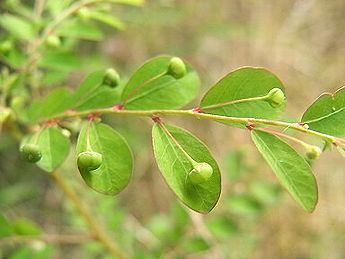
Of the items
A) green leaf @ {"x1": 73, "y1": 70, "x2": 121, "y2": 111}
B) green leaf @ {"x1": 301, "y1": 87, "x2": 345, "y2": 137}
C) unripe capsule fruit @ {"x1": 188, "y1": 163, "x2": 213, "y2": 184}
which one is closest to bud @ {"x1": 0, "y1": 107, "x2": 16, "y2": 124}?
green leaf @ {"x1": 73, "y1": 70, "x2": 121, "y2": 111}

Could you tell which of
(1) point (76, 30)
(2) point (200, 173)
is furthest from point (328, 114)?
(1) point (76, 30)

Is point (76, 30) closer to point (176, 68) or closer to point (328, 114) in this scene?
point (176, 68)

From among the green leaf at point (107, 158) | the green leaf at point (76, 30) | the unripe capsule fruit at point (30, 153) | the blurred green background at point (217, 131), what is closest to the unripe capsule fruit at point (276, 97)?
A: the green leaf at point (107, 158)

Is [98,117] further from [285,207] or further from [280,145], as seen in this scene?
[285,207]

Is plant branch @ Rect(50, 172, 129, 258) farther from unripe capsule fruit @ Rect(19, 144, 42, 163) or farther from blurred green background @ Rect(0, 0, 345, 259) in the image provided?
unripe capsule fruit @ Rect(19, 144, 42, 163)

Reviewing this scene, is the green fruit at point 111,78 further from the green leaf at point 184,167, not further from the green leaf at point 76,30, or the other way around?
the green leaf at point 76,30

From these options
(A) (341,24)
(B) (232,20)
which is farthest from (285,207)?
(A) (341,24)

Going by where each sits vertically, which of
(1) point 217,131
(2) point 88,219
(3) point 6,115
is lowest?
(1) point 217,131
